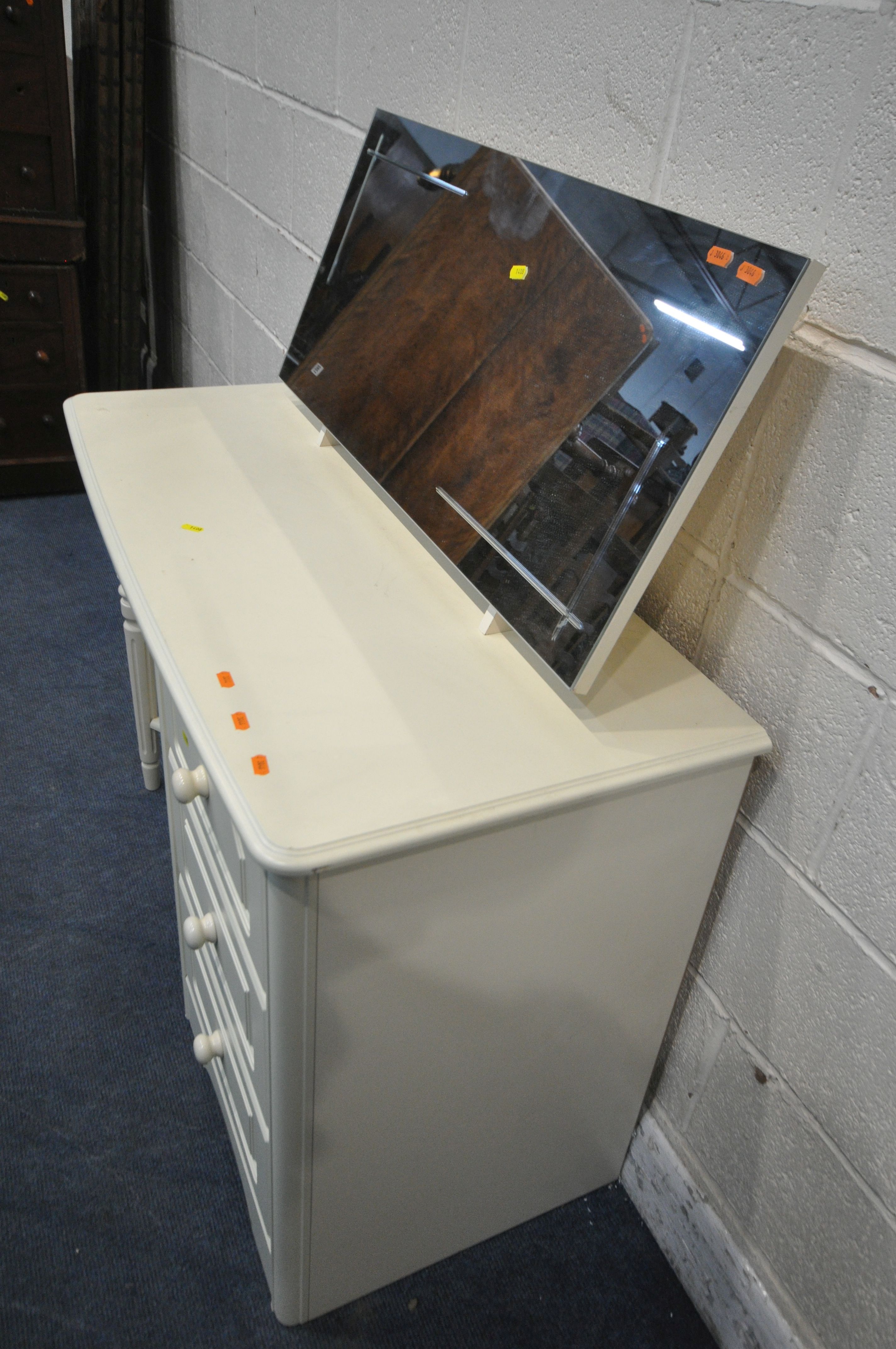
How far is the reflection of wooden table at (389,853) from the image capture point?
2.58ft

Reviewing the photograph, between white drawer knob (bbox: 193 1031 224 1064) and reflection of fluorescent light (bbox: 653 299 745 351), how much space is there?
3.05 feet

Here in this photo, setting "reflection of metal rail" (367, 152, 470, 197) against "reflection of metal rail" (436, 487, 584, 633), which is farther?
"reflection of metal rail" (367, 152, 470, 197)

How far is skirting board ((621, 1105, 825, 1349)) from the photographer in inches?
42.8

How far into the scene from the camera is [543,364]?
944 mm

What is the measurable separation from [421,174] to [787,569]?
0.68m

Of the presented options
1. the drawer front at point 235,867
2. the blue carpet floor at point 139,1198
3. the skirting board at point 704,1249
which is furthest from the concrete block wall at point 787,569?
the drawer front at point 235,867

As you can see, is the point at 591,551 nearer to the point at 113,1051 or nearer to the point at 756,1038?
the point at 756,1038

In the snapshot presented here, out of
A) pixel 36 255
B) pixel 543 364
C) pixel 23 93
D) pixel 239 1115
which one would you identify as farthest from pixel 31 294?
pixel 239 1115

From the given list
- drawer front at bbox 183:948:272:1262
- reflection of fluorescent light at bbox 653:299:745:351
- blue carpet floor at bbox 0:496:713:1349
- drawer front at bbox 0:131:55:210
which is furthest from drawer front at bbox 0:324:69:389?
reflection of fluorescent light at bbox 653:299:745:351

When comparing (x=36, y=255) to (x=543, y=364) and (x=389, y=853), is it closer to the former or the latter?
(x=543, y=364)

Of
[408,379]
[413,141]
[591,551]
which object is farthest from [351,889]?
[413,141]

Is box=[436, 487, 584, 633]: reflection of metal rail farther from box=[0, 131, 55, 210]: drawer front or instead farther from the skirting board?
box=[0, 131, 55, 210]: drawer front

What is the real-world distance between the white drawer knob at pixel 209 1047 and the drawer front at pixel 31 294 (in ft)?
6.74

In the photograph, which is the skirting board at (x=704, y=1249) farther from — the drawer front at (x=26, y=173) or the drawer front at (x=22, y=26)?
the drawer front at (x=22, y=26)
